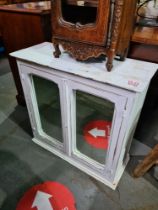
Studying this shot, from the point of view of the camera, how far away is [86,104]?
4.77ft

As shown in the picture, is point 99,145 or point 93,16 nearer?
point 93,16

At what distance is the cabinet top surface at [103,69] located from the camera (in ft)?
Result: 2.50

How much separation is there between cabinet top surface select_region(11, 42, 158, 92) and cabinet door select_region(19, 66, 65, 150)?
3.5 inches

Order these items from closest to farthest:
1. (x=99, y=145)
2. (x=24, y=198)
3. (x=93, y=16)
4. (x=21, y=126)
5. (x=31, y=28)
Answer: (x=93, y=16), (x=24, y=198), (x=31, y=28), (x=99, y=145), (x=21, y=126)

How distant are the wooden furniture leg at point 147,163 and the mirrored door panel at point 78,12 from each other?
890mm

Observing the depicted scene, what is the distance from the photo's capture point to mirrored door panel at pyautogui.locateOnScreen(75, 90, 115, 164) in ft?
4.49

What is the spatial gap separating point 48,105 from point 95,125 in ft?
1.73

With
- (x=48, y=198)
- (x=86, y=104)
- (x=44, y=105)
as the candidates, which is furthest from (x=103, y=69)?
Result: (x=48, y=198)

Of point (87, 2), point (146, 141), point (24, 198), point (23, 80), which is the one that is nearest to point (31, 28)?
point (23, 80)

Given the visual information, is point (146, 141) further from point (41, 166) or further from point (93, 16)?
point (93, 16)

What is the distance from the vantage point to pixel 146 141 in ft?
5.10

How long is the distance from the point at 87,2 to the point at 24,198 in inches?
52.0

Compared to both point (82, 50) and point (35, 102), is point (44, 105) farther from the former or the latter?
point (82, 50)

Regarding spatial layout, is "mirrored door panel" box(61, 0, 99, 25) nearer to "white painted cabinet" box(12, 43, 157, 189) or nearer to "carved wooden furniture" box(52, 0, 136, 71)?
"carved wooden furniture" box(52, 0, 136, 71)
